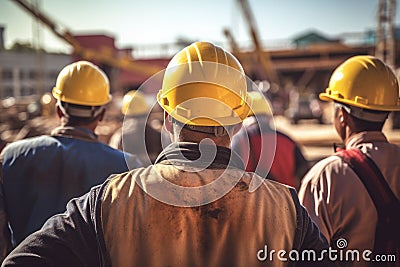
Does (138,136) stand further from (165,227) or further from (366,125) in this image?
(165,227)

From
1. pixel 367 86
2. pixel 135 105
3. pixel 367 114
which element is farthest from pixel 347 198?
pixel 135 105

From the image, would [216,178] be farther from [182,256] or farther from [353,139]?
[353,139]

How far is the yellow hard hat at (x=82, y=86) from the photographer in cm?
304

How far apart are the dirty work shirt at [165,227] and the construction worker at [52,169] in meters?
1.23

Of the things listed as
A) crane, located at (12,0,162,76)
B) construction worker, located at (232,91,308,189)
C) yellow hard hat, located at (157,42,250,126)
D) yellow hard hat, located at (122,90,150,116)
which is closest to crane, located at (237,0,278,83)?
crane, located at (12,0,162,76)

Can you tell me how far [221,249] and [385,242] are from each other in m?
1.22

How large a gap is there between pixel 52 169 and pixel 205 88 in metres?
1.39

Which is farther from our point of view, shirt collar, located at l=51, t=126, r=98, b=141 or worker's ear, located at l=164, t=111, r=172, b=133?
shirt collar, located at l=51, t=126, r=98, b=141

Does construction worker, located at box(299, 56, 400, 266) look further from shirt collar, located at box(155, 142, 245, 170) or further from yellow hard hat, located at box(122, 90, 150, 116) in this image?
yellow hard hat, located at box(122, 90, 150, 116)

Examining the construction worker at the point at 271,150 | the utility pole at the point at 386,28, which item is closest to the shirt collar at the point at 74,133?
the construction worker at the point at 271,150

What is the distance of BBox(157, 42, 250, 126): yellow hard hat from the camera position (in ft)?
5.37

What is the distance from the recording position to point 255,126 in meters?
3.93

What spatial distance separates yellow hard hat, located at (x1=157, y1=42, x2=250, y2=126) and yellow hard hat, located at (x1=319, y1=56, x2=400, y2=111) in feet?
3.76

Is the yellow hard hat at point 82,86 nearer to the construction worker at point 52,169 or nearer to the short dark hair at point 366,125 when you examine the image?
the construction worker at point 52,169
